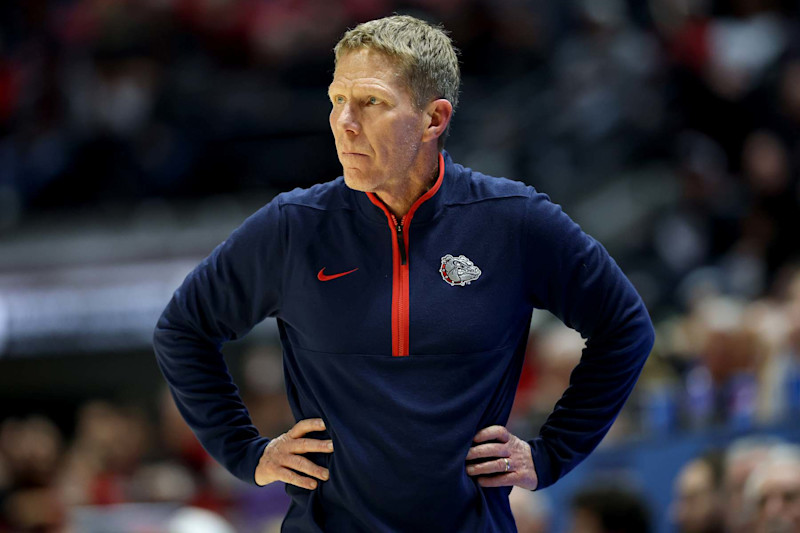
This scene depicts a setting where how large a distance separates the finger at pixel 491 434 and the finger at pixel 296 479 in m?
0.38

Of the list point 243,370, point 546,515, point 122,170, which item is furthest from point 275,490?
point 122,170

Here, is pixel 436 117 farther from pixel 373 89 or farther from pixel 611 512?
pixel 611 512

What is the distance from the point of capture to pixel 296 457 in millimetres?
2633

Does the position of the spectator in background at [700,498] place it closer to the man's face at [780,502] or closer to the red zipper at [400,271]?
the man's face at [780,502]

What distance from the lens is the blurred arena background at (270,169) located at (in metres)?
7.01

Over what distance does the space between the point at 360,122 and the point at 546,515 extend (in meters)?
2.83

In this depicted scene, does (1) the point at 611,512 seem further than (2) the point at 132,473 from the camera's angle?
No

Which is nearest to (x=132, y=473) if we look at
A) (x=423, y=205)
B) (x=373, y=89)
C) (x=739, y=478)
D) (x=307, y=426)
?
(x=739, y=478)

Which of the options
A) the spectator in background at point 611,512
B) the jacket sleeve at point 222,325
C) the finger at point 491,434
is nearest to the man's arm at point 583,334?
the finger at point 491,434

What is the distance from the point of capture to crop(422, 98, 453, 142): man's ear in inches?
101

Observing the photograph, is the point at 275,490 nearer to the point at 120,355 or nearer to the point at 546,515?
the point at 546,515

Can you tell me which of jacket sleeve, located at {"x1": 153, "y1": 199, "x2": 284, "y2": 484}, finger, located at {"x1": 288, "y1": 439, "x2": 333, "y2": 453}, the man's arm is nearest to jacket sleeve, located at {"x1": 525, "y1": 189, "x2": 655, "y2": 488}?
the man's arm

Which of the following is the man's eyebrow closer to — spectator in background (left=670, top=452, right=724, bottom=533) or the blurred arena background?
spectator in background (left=670, top=452, right=724, bottom=533)

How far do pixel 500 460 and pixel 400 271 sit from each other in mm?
482
